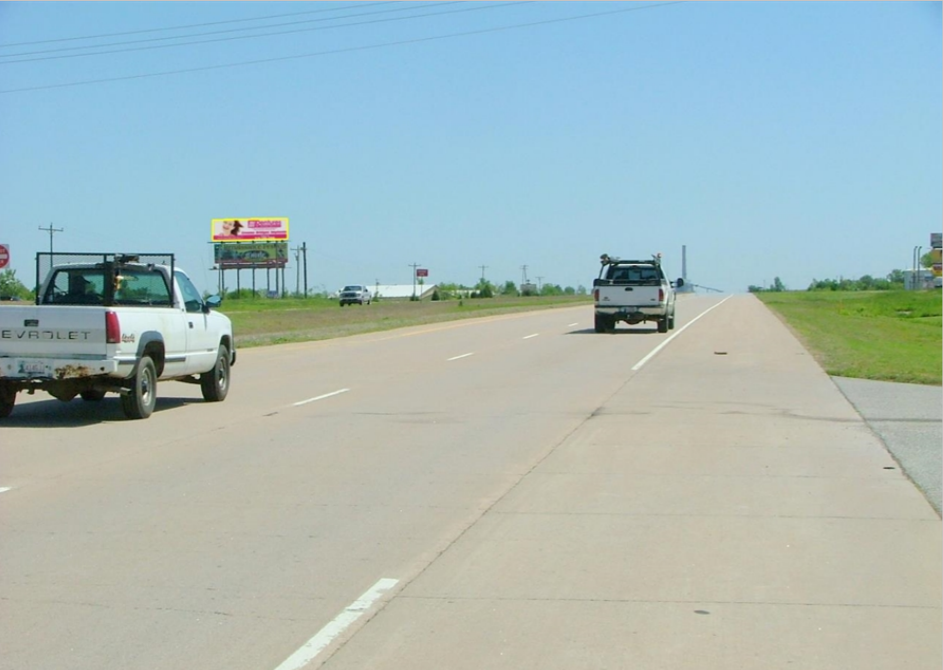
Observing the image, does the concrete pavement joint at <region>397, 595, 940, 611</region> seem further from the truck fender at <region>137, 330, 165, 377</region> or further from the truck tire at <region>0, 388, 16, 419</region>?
the truck tire at <region>0, 388, 16, 419</region>

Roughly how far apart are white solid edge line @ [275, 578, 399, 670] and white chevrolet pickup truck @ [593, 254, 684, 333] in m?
32.0

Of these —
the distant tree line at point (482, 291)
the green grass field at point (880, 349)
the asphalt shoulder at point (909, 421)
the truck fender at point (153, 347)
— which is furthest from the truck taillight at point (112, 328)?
the distant tree line at point (482, 291)

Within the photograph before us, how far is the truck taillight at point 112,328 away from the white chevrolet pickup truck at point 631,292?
25754 mm

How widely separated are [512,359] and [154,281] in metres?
11.8

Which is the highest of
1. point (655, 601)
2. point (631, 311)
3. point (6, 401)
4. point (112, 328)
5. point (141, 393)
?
point (112, 328)

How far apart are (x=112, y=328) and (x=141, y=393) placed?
1095mm

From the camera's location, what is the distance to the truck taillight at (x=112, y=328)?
14562 millimetres

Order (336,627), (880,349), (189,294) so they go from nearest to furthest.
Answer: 1. (336,627)
2. (189,294)
3. (880,349)

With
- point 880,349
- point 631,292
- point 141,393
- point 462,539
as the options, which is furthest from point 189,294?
point 631,292

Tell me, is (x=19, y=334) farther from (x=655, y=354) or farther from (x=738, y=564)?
(x=655, y=354)

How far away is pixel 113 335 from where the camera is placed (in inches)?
575

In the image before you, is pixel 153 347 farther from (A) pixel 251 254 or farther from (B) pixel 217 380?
(A) pixel 251 254

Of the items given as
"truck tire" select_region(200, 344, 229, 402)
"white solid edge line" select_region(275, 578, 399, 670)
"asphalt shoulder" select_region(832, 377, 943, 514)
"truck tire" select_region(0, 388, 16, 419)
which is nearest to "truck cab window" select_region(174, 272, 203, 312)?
"truck tire" select_region(200, 344, 229, 402)

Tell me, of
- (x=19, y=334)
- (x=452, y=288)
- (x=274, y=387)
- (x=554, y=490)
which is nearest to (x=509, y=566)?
(x=554, y=490)
